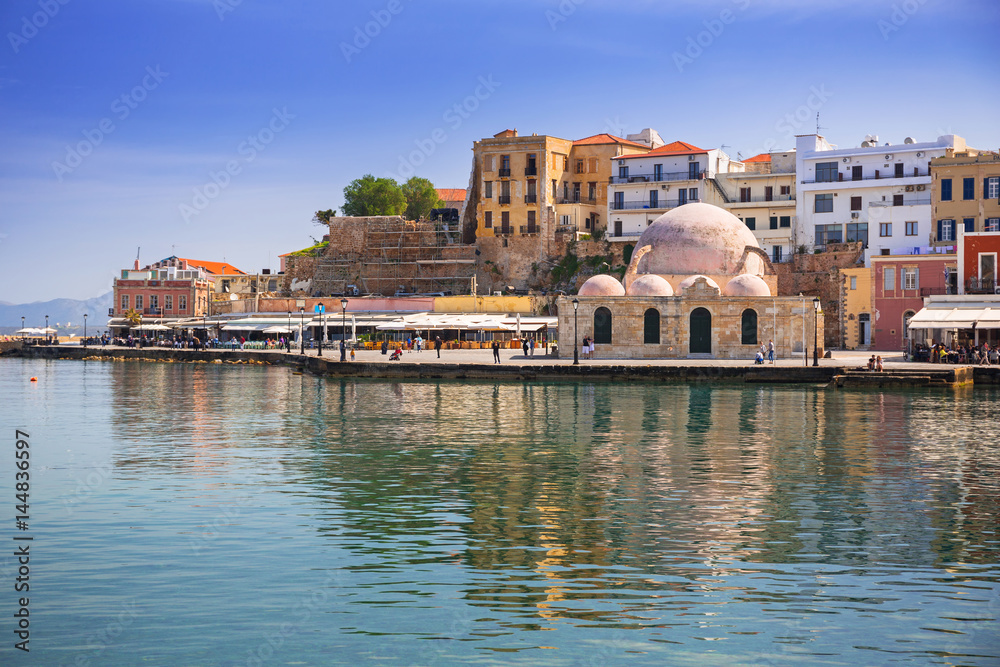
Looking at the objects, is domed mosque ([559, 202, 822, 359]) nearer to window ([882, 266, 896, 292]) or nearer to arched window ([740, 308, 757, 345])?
arched window ([740, 308, 757, 345])

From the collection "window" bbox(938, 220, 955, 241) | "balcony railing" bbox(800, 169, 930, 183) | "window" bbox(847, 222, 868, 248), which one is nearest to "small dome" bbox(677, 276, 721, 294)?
"window" bbox(938, 220, 955, 241)

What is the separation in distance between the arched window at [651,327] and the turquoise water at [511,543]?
18.8 m

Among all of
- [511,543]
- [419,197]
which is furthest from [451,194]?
[511,543]

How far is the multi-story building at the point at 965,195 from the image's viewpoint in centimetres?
4472

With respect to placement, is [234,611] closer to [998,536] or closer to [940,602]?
[940,602]

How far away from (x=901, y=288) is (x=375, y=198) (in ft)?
152

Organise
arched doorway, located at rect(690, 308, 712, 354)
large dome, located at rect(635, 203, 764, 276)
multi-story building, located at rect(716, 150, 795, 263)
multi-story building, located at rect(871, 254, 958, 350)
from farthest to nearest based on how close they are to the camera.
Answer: multi-story building, located at rect(716, 150, 795, 263), multi-story building, located at rect(871, 254, 958, 350), large dome, located at rect(635, 203, 764, 276), arched doorway, located at rect(690, 308, 712, 354)

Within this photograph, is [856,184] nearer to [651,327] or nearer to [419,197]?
[651,327]

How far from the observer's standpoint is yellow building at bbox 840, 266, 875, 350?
167ft

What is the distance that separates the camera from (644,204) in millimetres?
65875

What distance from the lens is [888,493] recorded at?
15.1m

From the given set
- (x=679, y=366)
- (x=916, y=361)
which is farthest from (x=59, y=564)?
(x=916, y=361)

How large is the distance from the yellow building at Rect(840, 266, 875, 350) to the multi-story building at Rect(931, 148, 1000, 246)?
174 inches

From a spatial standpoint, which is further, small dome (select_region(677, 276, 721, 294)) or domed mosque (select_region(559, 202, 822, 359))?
small dome (select_region(677, 276, 721, 294))
